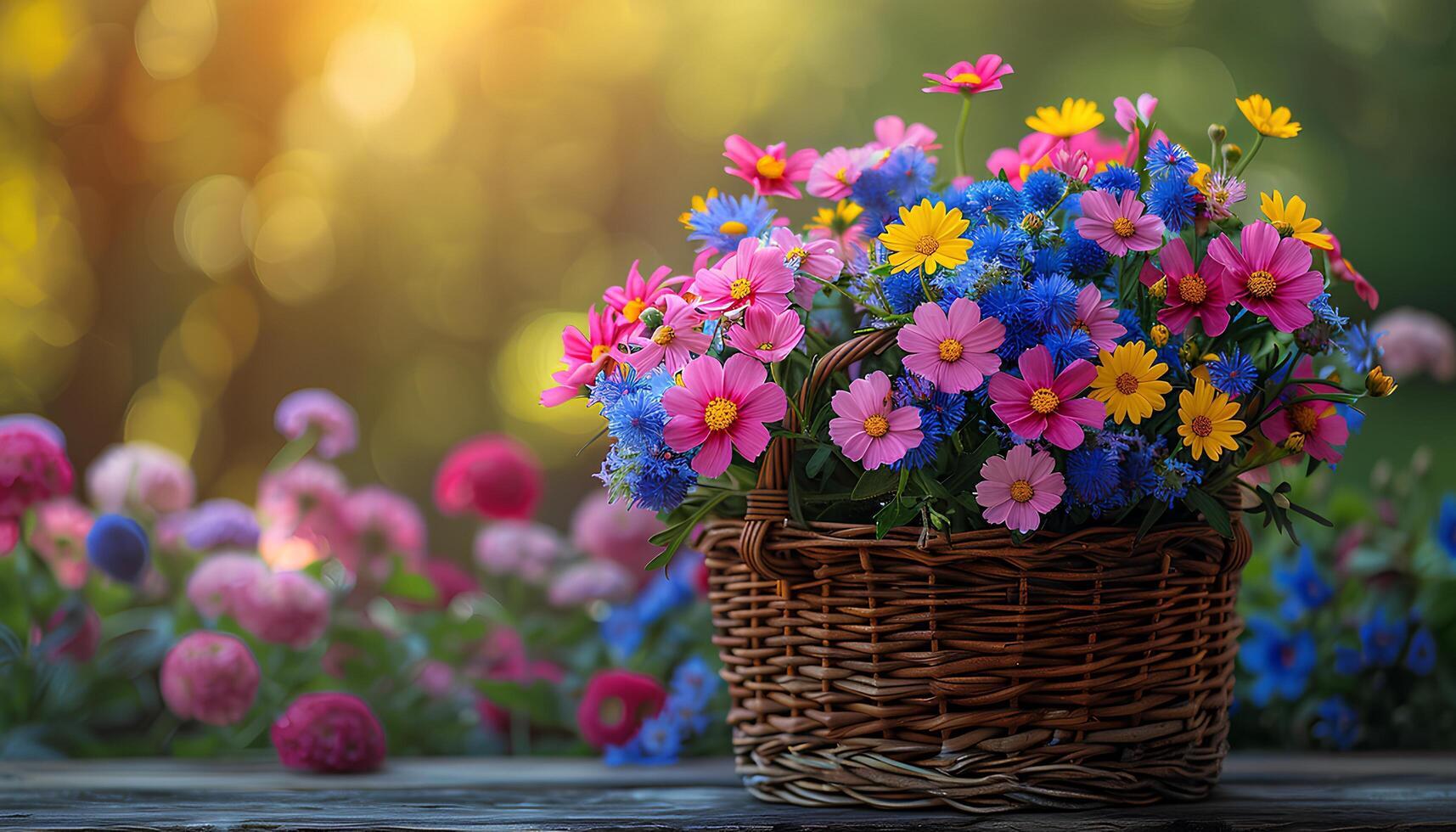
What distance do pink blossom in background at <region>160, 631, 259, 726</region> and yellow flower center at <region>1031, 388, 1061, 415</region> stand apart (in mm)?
633

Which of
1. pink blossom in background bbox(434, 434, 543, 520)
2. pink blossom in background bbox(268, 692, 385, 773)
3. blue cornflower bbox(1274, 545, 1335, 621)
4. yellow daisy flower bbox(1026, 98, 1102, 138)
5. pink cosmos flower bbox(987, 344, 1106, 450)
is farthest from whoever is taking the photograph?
pink blossom in background bbox(434, 434, 543, 520)

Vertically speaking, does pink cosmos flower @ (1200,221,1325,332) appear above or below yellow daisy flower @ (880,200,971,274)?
below

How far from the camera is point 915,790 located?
0.57 m

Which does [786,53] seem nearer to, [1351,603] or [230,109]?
[230,109]

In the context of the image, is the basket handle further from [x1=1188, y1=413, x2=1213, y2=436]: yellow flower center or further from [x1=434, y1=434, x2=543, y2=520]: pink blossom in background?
[x1=434, y1=434, x2=543, y2=520]: pink blossom in background

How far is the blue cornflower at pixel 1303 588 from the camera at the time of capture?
0.87m

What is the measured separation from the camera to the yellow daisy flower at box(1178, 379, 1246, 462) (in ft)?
1.70

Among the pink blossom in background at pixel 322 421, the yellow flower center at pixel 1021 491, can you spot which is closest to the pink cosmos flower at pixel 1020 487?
the yellow flower center at pixel 1021 491

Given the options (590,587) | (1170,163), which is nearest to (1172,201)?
(1170,163)

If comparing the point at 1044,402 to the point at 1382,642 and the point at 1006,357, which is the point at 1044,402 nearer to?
the point at 1006,357

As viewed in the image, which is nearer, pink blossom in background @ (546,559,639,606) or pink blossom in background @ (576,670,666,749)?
pink blossom in background @ (576,670,666,749)

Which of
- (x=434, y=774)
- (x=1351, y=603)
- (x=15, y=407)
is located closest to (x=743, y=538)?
(x=434, y=774)

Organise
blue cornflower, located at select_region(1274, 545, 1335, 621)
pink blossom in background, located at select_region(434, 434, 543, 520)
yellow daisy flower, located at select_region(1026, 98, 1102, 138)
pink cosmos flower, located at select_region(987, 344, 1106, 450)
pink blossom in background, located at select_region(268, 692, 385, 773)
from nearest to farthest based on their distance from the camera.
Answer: pink cosmos flower, located at select_region(987, 344, 1106, 450) < yellow daisy flower, located at select_region(1026, 98, 1102, 138) < pink blossom in background, located at select_region(268, 692, 385, 773) < blue cornflower, located at select_region(1274, 545, 1335, 621) < pink blossom in background, located at select_region(434, 434, 543, 520)

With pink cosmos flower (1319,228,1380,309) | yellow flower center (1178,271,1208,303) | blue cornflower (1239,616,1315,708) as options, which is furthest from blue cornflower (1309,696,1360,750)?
yellow flower center (1178,271,1208,303)
